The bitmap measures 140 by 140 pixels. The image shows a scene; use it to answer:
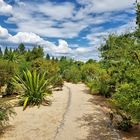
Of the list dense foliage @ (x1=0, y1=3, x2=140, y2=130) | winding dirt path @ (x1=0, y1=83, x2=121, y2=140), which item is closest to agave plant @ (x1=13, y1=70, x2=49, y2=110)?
dense foliage @ (x1=0, y1=3, x2=140, y2=130)

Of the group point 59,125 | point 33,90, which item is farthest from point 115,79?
point 59,125

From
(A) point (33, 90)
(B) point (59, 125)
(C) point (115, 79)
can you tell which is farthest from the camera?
(C) point (115, 79)

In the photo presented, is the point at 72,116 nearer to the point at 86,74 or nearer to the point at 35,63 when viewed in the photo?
the point at 35,63

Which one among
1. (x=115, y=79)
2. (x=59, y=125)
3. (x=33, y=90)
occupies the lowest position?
(x=59, y=125)

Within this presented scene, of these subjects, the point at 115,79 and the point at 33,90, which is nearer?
the point at 33,90

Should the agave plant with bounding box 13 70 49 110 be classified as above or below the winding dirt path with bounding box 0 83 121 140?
above

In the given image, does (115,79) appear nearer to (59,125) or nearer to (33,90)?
(33,90)

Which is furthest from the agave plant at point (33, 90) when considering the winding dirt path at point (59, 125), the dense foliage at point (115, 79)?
the winding dirt path at point (59, 125)

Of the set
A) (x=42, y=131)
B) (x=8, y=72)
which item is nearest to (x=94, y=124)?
(x=42, y=131)

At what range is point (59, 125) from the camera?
498 inches

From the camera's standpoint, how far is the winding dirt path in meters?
11.0

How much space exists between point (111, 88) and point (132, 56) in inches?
529

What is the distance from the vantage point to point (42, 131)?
1173 cm

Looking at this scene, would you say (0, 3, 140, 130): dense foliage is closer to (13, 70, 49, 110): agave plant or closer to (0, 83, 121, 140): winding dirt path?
(13, 70, 49, 110): agave plant
